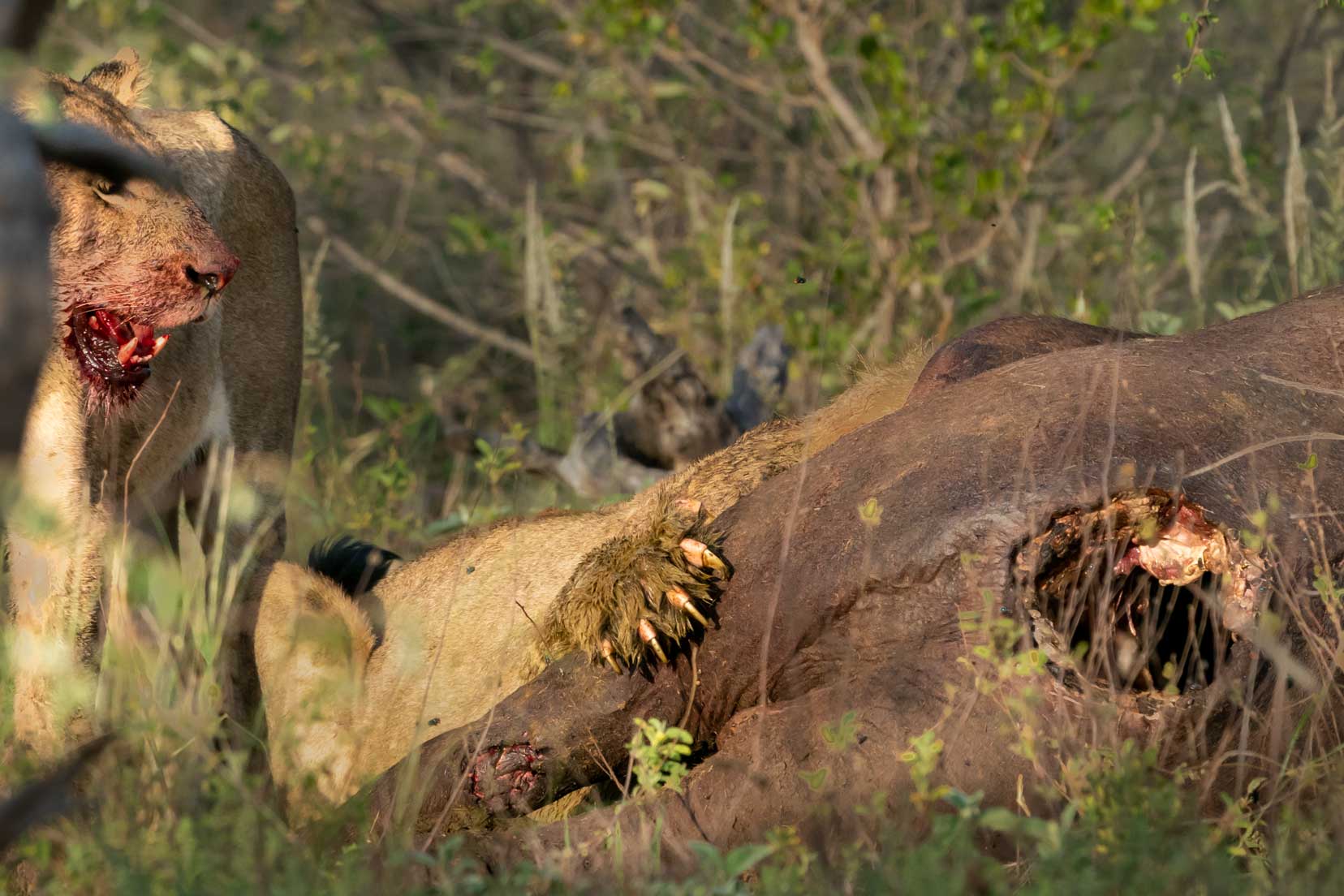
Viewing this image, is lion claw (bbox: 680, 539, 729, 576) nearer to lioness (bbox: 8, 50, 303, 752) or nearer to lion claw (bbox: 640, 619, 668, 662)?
lion claw (bbox: 640, 619, 668, 662)

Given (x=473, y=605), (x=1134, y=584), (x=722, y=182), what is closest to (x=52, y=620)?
(x=473, y=605)

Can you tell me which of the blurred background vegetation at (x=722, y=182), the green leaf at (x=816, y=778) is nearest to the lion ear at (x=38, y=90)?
the blurred background vegetation at (x=722, y=182)

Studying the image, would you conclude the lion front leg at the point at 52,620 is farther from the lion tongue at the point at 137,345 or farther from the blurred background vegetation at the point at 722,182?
the blurred background vegetation at the point at 722,182

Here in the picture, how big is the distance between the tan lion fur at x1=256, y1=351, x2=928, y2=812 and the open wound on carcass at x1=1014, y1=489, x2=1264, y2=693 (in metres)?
0.74

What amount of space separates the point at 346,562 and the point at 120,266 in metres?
0.96

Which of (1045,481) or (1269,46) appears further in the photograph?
(1269,46)

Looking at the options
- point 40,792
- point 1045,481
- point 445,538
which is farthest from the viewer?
point 445,538

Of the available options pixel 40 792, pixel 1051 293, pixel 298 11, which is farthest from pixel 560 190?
pixel 40 792

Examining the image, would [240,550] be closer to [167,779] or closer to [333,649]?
[333,649]

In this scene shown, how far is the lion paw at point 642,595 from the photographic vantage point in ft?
10.5

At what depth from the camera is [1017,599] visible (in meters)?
2.87

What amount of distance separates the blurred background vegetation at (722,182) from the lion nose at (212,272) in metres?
1.59

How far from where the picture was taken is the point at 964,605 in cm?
294

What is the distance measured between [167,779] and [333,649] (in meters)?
0.75
